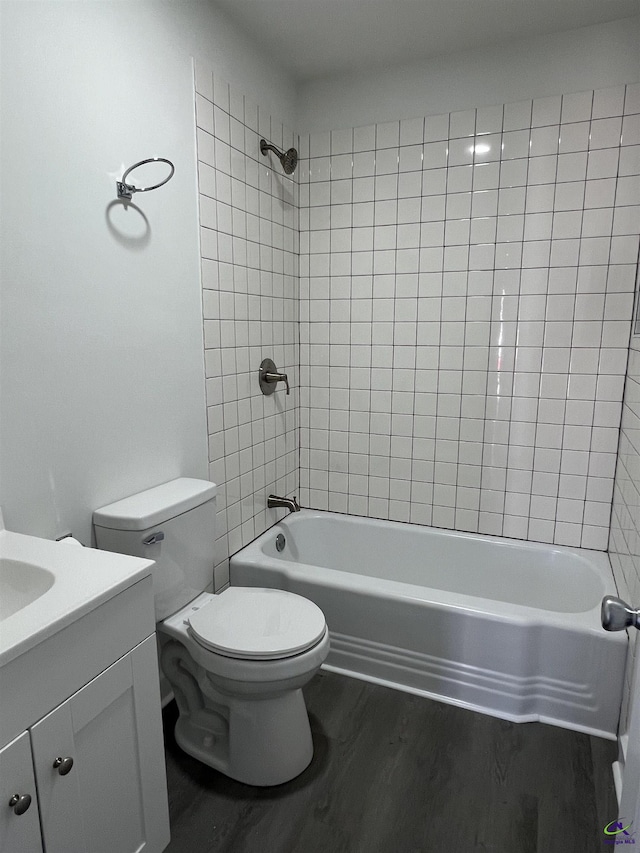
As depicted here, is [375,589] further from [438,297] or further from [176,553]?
[438,297]

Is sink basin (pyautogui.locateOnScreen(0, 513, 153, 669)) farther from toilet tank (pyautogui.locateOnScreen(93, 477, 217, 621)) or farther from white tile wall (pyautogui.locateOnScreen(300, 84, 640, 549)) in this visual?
white tile wall (pyautogui.locateOnScreen(300, 84, 640, 549))

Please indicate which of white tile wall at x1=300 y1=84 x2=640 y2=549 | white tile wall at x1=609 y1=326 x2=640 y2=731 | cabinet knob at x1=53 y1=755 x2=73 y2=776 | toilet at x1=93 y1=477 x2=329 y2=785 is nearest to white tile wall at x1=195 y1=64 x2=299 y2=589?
white tile wall at x1=300 y1=84 x2=640 y2=549

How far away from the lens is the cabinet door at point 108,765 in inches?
38.1

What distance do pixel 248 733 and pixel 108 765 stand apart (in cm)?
59

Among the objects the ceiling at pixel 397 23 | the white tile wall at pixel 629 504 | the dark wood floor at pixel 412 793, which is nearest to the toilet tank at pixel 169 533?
the dark wood floor at pixel 412 793

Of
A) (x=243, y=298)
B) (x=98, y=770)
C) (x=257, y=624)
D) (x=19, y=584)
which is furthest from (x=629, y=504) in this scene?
(x=19, y=584)

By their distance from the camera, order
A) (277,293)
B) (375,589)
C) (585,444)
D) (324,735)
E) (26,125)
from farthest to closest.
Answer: (277,293)
(585,444)
(375,589)
(324,735)
(26,125)

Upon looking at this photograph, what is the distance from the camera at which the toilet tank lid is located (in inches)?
60.5

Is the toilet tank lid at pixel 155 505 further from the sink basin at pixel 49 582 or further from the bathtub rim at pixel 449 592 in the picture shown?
the bathtub rim at pixel 449 592

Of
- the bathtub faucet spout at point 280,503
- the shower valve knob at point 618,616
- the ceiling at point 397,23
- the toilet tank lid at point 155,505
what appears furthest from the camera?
the bathtub faucet spout at point 280,503

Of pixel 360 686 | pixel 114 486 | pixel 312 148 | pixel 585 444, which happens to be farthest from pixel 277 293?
pixel 360 686

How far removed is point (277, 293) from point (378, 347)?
55 centimetres

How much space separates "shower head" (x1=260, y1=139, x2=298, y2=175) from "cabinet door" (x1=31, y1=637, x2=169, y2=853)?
199cm

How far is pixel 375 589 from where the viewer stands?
6.71ft
